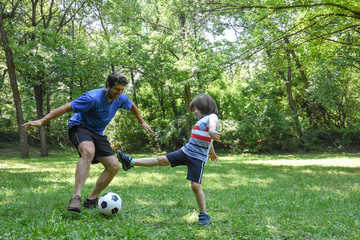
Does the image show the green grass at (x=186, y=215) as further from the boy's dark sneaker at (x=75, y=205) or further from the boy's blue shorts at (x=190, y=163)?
the boy's blue shorts at (x=190, y=163)

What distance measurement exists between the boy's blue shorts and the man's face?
1.21 meters

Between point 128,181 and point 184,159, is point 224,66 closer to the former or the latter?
point 128,181

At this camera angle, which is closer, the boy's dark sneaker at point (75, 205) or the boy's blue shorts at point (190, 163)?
the boy's dark sneaker at point (75, 205)

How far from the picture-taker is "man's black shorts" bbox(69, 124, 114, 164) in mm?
4160

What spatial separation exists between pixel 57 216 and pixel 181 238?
1.74 m

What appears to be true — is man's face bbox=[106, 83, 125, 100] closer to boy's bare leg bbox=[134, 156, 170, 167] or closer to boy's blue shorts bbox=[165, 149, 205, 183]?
boy's bare leg bbox=[134, 156, 170, 167]

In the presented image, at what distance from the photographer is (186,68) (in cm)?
1777

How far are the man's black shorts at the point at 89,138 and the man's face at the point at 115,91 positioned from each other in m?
0.62

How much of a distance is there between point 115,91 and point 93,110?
446 millimetres

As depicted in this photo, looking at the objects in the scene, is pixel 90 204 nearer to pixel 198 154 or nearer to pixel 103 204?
pixel 103 204

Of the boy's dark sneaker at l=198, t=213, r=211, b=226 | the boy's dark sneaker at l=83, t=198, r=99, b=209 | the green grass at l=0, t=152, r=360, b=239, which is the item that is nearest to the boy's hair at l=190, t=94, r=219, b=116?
the boy's dark sneaker at l=198, t=213, r=211, b=226

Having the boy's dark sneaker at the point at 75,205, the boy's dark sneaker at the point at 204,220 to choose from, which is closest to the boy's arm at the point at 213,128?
the boy's dark sneaker at the point at 204,220

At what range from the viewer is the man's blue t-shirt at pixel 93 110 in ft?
13.6

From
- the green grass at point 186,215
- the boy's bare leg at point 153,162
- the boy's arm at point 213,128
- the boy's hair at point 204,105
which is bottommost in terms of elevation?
the green grass at point 186,215
